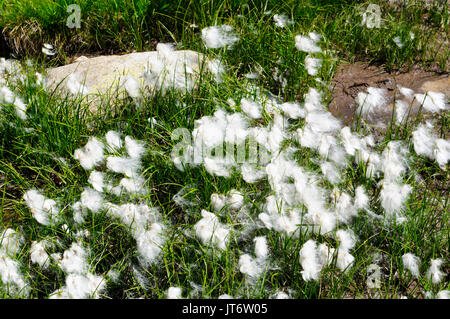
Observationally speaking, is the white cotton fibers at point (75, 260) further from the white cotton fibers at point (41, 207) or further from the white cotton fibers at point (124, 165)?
the white cotton fibers at point (124, 165)

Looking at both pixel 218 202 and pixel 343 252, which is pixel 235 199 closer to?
pixel 218 202

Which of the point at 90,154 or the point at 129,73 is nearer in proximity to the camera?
the point at 90,154

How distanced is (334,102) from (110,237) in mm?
1858

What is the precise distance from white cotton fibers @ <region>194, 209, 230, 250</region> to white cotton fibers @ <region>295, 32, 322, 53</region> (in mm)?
1474

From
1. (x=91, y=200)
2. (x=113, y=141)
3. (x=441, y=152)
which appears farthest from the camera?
(x=113, y=141)

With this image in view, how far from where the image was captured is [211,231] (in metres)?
2.45

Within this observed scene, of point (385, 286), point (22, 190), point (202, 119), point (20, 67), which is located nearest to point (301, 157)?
point (202, 119)

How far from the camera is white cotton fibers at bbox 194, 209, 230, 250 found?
7.93 ft

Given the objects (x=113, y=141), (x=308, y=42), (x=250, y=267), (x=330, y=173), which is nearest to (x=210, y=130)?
(x=113, y=141)

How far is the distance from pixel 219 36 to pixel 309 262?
1949mm

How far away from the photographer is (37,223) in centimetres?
267

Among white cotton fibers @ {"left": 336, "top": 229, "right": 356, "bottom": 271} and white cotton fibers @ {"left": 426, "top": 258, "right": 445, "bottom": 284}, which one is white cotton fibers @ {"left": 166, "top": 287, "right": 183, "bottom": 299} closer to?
white cotton fibers @ {"left": 336, "top": 229, "right": 356, "bottom": 271}

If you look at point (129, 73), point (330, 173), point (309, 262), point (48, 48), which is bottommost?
point (309, 262)
